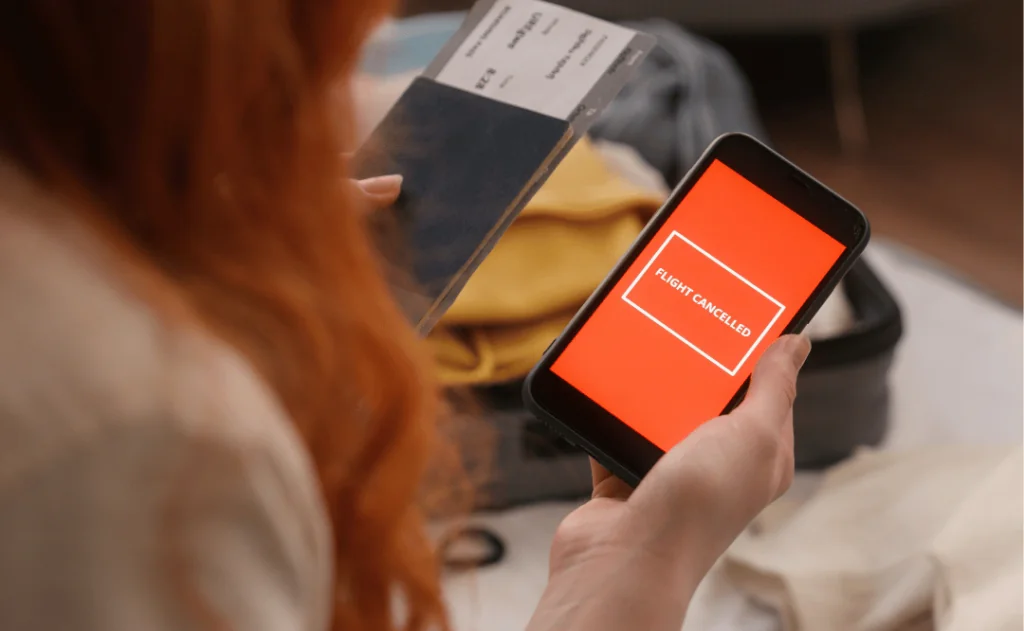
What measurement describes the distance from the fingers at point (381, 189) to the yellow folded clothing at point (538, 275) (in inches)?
7.7

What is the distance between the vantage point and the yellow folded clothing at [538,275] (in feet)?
2.55

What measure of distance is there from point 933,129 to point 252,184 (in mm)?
1611

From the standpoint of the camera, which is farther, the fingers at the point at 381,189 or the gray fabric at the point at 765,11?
the gray fabric at the point at 765,11

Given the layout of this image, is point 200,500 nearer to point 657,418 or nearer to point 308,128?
point 308,128

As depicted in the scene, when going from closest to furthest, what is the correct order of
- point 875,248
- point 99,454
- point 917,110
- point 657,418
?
point 99,454, point 657,418, point 875,248, point 917,110

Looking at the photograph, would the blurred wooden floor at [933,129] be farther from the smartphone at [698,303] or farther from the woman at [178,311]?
the woman at [178,311]

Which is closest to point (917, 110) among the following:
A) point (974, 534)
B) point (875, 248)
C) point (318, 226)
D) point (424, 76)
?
point (875, 248)

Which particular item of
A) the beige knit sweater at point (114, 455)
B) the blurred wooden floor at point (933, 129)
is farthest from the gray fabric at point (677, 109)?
the beige knit sweater at point (114, 455)

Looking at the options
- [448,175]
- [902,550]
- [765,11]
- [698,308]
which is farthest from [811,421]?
[765,11]

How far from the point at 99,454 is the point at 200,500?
0.03 m

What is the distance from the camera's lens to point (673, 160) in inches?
42.0

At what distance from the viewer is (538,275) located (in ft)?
2.67

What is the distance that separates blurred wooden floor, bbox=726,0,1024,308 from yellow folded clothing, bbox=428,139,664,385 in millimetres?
804

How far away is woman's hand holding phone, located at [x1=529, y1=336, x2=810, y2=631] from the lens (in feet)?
1.60
